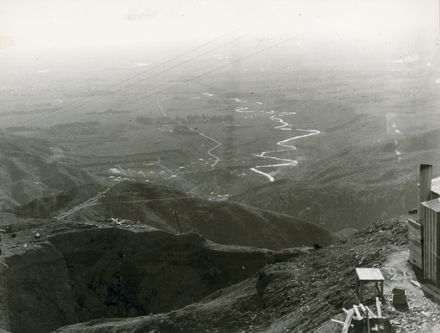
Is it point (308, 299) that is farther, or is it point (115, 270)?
point (115, 270)

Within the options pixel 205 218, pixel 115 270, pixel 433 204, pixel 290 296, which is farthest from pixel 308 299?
pixel 205 218

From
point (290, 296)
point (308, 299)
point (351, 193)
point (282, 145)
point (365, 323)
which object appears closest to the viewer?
point (365, 323)

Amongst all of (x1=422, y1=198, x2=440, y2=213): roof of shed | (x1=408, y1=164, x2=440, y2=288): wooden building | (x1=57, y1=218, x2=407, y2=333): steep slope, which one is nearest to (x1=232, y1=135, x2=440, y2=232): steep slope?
(x1=57, y1=218, x2=407, y2=333): steep slope

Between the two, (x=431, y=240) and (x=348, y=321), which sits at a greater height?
(x=431, y=240)

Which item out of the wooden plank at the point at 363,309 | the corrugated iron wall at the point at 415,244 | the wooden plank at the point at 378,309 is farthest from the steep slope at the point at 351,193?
the wooden plank at the point at 363,309

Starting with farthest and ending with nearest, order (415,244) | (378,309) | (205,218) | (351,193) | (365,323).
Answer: (351,193)
(205,218)
(415,244)
(378,309)
(365,323)

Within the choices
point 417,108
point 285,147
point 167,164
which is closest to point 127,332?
point 167,164

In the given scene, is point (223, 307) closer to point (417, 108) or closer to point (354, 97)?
point (417, 108)

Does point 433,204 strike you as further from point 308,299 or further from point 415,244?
point 308,299
